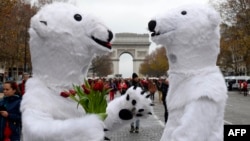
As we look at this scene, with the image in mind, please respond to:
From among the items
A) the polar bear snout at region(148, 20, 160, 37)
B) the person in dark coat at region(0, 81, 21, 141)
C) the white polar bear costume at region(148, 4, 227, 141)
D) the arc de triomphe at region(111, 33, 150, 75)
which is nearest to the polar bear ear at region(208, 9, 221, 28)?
the white polar bear costume at region(148, 4, 227, 141)

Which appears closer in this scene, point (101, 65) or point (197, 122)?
point (197, 122)

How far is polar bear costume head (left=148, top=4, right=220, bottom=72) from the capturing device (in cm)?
408

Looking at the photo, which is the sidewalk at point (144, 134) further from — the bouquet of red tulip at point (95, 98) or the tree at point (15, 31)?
the tree at point (15, 31)

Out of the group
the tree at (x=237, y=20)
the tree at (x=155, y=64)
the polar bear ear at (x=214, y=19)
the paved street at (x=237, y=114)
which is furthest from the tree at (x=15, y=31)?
the tree at (x=155, y=64)

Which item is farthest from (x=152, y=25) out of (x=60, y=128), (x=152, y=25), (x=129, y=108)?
(x=60, y=128)

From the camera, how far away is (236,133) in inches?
236

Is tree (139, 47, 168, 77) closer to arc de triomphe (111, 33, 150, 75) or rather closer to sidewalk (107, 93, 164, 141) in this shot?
arc de triomphe (111, 33, 150, 75)

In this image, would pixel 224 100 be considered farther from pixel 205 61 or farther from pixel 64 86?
pixel 64 86

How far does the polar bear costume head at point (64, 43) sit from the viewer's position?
4027mm

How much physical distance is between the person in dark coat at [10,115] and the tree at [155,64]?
193 ft

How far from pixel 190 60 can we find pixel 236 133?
7.59 ft

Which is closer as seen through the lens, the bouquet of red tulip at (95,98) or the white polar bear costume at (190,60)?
the bouquet of red tulip at (95,98)

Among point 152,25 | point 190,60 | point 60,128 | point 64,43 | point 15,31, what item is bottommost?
point 60,128

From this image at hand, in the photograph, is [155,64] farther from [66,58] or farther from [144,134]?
[66,58]
